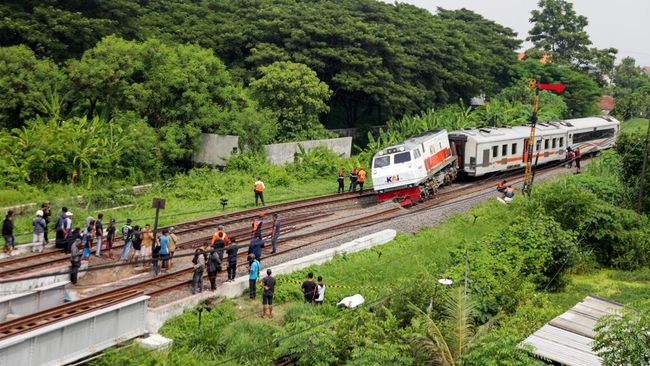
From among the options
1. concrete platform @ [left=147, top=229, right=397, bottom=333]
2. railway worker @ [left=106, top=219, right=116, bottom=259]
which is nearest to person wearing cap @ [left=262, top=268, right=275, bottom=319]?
concrete platform @ [left=147, top=229, right=397, bottom=333]

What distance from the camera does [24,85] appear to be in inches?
1172

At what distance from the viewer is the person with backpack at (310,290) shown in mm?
17375

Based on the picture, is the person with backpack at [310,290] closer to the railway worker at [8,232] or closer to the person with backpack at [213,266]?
the person with backpack at [213,266]

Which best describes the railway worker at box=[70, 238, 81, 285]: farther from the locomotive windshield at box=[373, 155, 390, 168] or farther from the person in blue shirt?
the locomotive windshield at box=[373, 155, 390, 168]

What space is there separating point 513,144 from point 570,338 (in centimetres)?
2154

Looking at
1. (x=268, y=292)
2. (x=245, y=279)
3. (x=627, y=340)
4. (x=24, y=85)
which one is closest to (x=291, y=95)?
(x=24, y=85)

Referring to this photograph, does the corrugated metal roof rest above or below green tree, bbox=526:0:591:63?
below

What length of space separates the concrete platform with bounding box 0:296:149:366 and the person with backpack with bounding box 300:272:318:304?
13.6ft

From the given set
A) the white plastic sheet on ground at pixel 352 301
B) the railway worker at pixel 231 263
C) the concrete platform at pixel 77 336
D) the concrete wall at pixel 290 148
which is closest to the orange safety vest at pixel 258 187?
the concrete wall at pixel 290 148

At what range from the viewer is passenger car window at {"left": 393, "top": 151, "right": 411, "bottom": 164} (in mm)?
28281

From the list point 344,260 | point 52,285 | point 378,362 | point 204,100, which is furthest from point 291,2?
point 378,362

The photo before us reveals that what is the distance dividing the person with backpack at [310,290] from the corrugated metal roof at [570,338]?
5556 mm

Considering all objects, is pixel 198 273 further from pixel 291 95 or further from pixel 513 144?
pixel 513 144

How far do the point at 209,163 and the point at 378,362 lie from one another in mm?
22493
